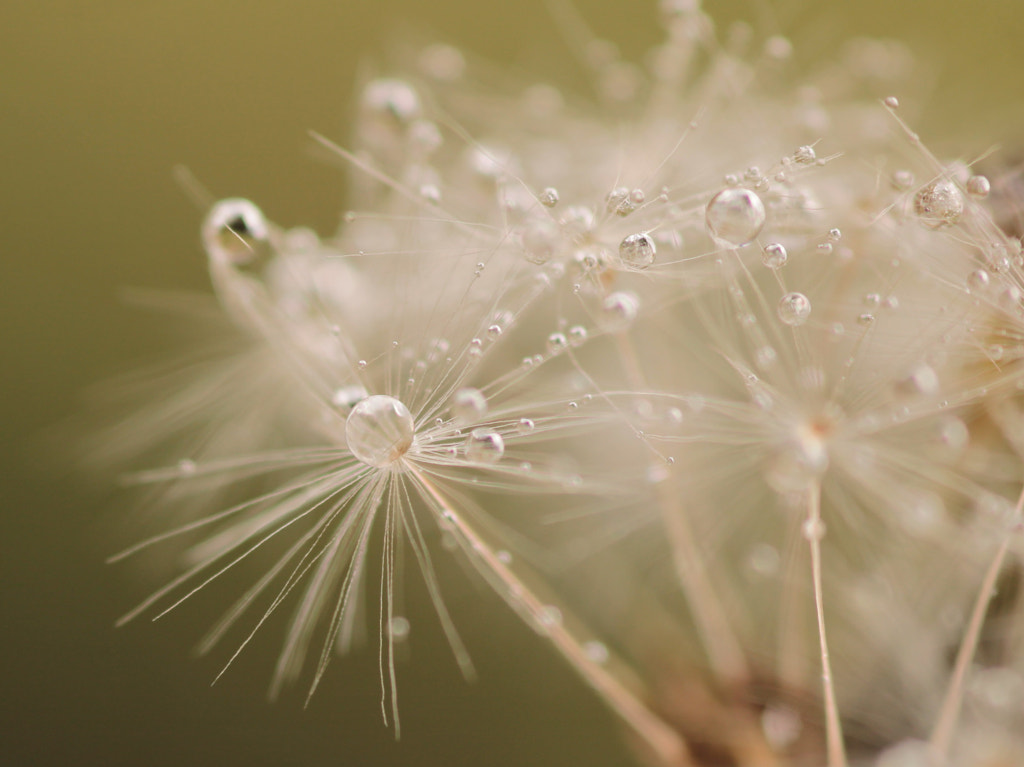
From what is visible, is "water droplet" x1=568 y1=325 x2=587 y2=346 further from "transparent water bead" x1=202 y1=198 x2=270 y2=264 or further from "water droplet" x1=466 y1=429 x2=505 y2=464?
"transparent water bead" x1=202 y1=198 x2=270 y2=264

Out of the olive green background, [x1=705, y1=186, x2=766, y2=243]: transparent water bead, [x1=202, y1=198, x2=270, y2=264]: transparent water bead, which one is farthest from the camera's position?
the olive green background

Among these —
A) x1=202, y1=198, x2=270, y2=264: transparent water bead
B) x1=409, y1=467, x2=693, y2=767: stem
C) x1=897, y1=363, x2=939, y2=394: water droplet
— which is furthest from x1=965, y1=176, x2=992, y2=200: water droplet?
x1=202, y1=198, x2=270, y2=264: transparent water bead

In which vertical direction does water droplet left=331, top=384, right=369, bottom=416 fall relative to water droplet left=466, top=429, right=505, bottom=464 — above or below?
above

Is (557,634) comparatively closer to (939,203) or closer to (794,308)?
(794,308)

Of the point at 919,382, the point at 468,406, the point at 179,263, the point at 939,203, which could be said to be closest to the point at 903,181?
the point at 939,203

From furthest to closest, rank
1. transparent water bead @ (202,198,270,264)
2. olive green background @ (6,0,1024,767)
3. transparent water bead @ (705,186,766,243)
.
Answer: olive green background @ (6,0,1024,767), transparent water bead @ (202,198,270,264), transparent water bead @ (705,186,766,243)

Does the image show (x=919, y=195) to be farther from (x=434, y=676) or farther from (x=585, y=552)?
(x=434, y=676)
